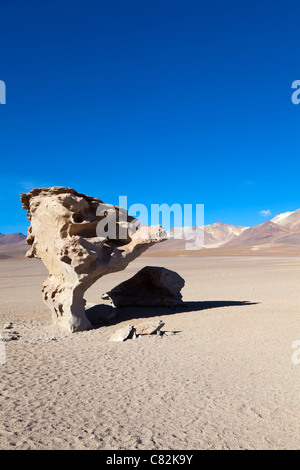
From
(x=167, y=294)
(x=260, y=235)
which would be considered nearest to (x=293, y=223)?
(x=260, y=235)

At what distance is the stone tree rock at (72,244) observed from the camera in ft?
40.8

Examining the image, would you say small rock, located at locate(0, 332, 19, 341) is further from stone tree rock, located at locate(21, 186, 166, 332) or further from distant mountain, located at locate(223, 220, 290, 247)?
distant mountain, located at locate(223, 220, 290, 247)

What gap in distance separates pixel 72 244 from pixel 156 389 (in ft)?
21.7

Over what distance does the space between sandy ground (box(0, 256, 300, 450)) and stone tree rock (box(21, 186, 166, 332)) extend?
1.32 meters

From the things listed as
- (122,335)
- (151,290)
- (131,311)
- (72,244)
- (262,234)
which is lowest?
(131,311)

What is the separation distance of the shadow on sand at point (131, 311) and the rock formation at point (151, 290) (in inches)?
13.6

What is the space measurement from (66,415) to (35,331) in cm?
692

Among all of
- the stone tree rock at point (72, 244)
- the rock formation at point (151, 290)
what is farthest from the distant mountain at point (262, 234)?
the stone tree rock at point (72, 244)

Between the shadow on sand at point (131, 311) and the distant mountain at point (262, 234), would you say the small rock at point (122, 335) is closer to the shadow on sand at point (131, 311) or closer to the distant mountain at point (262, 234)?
the shadow on sand at point (131, 311)

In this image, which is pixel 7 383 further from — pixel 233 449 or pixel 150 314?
pixel 150 314

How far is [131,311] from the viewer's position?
15.4 metres

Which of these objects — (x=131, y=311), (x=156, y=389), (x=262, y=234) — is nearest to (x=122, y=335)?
(x=156, y=389)

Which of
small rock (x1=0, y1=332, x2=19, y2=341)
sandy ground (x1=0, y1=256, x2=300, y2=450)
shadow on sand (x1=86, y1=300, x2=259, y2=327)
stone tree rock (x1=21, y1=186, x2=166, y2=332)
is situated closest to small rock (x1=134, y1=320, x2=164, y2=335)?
sandy ground (x1=0, y1=256, x2=300, y2=450)

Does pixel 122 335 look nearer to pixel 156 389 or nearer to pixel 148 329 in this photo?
pixel 148 329
